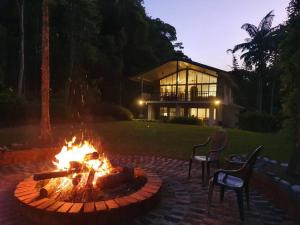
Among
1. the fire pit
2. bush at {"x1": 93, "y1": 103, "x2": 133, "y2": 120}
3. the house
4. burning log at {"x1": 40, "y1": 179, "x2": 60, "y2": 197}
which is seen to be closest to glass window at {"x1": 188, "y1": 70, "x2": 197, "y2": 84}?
the house

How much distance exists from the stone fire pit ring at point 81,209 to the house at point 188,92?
81.5 ft

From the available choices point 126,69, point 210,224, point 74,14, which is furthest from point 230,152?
point 126,69

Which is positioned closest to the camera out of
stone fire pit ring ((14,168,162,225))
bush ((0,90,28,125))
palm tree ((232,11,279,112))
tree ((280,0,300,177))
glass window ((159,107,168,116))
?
stone fire pit ring ((14,168,162,225))

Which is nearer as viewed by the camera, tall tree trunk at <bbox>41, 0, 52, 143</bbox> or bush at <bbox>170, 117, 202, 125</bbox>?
tall tree trunk at <bbox>41, 0, 52, 143</bbox>

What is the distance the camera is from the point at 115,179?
14.1ft

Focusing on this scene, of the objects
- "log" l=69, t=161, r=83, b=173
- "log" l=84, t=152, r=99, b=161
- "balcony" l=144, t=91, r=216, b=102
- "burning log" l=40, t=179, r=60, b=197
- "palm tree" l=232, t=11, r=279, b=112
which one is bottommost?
"burning log" l=40, t=179, r=60, b=197

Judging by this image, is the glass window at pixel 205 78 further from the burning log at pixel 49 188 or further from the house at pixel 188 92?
the burning log at pixel 49 188

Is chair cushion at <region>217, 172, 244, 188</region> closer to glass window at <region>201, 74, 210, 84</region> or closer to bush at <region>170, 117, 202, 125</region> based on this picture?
bush at <region>170, 117, 202, 125</region>

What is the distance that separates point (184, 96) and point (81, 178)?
27539 mm

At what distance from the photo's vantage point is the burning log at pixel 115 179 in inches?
165

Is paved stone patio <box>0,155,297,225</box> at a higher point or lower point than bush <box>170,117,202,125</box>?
lower

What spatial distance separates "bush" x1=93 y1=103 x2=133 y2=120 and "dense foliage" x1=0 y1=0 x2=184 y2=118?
102 cm

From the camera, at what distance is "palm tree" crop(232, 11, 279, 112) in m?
36.9

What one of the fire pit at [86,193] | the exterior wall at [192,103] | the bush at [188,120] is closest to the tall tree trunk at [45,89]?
the fire pit at [86,193]
